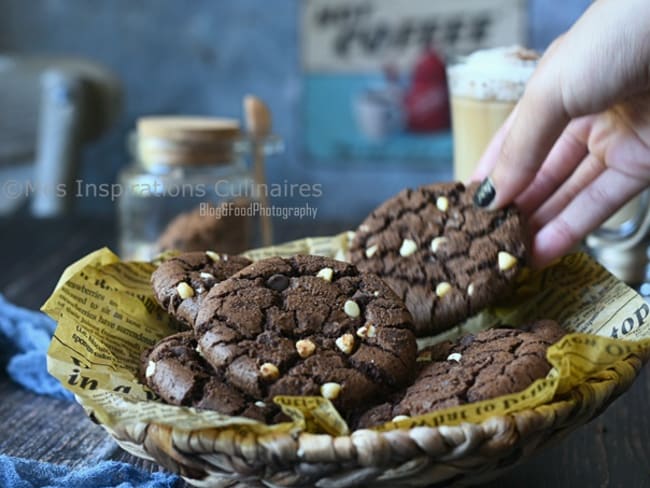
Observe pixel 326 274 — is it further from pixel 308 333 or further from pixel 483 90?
pixel 483 90

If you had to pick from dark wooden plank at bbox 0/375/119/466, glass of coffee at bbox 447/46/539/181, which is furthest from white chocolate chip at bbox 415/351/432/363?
glass of coffee at bbox 447/46/539/181

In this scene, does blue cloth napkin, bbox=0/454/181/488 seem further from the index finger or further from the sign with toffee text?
the sign with toffee text

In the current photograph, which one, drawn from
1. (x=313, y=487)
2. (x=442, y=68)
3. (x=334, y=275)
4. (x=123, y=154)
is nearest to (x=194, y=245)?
(x=334, y=275)

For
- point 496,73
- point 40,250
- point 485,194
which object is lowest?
point 40,250

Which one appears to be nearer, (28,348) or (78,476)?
(78,476)

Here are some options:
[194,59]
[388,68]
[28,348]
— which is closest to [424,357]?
[28,348]

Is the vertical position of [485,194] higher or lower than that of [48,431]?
higher
